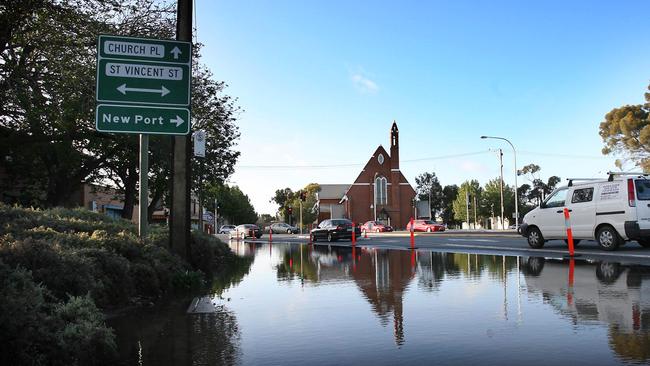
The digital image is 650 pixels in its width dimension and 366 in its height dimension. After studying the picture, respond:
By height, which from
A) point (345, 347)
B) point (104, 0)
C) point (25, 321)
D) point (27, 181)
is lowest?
point (345, 347)

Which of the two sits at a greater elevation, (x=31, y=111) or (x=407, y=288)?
(x=31, y=111)

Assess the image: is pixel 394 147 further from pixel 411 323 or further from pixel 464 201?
pixel 411 323

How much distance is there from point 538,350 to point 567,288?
394 centimetres

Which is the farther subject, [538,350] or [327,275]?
[327,275]

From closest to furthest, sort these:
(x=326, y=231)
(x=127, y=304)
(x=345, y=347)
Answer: (x=345, y=347) < (x=127, y=304) < (x=326, y=231)

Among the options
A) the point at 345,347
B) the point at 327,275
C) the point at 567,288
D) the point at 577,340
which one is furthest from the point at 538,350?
the point at 327,275

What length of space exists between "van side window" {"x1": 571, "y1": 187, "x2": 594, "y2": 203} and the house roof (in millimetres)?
91696

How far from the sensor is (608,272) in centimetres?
1012

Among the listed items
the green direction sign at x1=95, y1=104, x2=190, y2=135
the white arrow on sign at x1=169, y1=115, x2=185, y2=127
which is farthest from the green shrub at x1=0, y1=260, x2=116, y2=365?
the white arrow on sign at x1=169, y1=115, x2=185, y2=127

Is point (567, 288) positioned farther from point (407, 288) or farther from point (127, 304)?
point (127, 304)

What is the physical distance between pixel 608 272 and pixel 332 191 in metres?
101

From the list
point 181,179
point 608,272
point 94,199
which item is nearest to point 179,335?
point 181,179

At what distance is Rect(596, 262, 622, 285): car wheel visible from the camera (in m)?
9.03

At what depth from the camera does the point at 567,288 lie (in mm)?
8281
